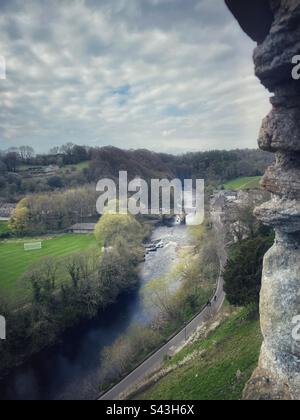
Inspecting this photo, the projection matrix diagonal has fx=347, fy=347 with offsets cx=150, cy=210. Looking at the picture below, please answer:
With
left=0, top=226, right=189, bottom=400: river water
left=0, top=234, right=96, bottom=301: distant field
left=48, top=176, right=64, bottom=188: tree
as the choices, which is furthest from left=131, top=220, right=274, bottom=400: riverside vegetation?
left=48, top=176, right=64, bottom=188: tree

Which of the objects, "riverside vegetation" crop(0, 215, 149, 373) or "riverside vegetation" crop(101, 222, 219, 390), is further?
"riverside vegetation" crop(0, 215, 149, 373)

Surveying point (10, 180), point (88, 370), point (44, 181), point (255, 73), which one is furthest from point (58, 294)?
point (44, 181)

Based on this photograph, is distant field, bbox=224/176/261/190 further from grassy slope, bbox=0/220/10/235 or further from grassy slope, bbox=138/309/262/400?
grassy slope, bbox=138/309/262/400

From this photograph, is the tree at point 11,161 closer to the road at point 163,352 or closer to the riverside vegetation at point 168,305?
the riverside vegetation at point 168,305

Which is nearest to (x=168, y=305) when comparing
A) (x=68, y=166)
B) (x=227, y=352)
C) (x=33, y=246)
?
(x=227, y=352)

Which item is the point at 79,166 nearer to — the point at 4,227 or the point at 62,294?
the point at 4,227

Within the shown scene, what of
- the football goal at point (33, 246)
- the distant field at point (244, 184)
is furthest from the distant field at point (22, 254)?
the distant field at point (244, 184)
